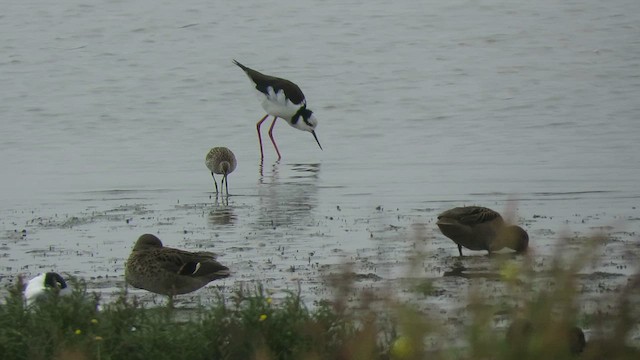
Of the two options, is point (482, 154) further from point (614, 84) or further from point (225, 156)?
point (614, 84)

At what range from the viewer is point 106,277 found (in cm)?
960

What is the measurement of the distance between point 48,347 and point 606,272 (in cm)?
415

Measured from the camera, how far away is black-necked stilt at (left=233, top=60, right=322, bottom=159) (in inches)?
718

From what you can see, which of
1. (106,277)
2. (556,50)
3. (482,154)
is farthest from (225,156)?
(556,50)

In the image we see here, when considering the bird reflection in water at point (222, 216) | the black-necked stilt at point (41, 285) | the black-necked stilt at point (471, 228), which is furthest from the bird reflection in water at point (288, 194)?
the black-necked stilt at point (41, 285)

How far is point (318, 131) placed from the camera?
1955cm

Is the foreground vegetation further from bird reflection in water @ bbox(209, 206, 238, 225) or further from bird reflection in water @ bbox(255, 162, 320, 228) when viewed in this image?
bird reflection in water @ bbox(255, 162, 320, 228)

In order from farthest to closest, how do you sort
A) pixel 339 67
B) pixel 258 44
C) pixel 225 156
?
pixel 258 44 → pixel 339 67 → pixel 225 156

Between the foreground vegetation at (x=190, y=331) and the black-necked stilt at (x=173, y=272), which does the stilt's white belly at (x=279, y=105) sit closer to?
the black-necked stilt at (x=173, y=272)

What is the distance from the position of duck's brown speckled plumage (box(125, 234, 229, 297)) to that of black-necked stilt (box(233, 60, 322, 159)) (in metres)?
9.28

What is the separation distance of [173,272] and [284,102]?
1015cm

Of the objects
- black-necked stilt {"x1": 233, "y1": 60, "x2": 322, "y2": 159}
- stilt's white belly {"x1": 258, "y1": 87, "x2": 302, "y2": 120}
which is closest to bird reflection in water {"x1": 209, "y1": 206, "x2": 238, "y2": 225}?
black-necked stilt {"x1": 233, "y1": 60, "x2": 322, "y2": 159}

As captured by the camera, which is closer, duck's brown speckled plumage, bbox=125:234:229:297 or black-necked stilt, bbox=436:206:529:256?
duck's brown speckled plumage, bbox=125:234:229:297

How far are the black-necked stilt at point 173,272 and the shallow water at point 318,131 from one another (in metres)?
0.49
